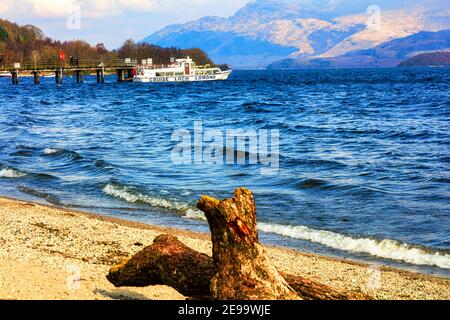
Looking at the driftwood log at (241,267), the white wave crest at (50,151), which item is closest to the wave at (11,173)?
the white wave crest at (50,151)

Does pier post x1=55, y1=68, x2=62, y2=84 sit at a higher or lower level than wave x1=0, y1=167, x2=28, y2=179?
higher

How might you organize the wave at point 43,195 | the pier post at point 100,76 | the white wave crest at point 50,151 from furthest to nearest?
the pier post at point 100,76 < the white wave crest at point 50,151 < the wave at point 43,195

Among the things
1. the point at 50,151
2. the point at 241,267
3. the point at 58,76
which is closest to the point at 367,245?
the point at 241,267

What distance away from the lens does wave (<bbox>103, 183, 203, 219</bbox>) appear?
1592 centimetres

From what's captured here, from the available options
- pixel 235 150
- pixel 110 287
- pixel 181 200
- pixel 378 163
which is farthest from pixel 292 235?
pixel 235 150

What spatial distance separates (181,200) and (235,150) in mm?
9127

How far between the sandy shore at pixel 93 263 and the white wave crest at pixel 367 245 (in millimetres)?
964

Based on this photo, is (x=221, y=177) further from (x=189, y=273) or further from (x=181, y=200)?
(x=189, y=273)

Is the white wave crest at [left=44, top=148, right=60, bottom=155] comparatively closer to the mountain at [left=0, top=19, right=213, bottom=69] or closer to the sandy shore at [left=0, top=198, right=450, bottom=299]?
the sandy shore at [left=0, top=198, right=450, bottom=299]

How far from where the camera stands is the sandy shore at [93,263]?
25.8ft

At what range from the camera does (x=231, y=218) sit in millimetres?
6246

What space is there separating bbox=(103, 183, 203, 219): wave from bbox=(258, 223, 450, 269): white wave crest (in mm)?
2258

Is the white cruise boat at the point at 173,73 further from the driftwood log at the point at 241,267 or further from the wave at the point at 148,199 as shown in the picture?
the driftwood log at the point at 241,267

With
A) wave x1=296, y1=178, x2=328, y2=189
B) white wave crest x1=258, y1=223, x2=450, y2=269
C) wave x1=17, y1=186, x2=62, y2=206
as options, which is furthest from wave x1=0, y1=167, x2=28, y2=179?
white wave crest x1=258, y1=223, x2=450, y2=269
